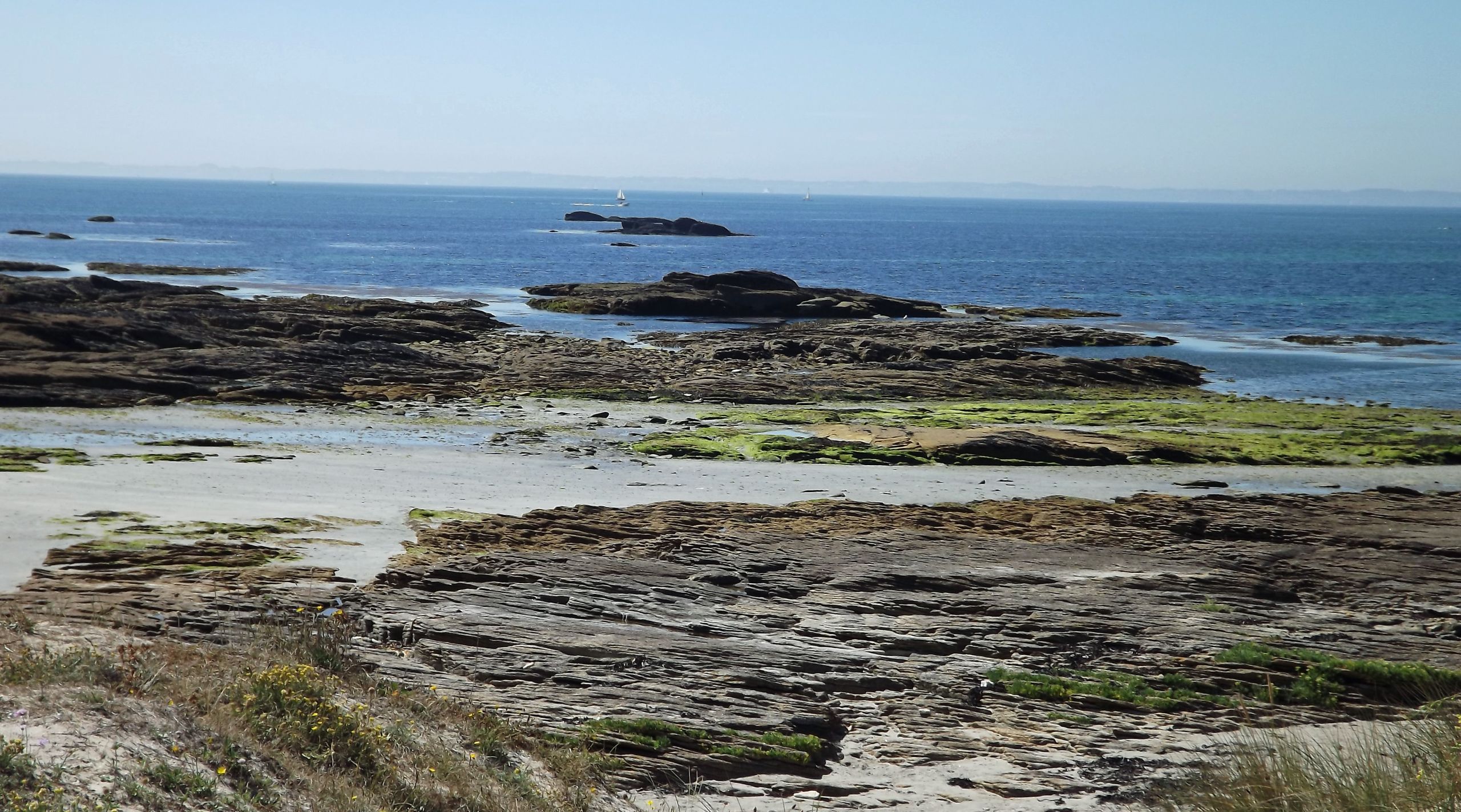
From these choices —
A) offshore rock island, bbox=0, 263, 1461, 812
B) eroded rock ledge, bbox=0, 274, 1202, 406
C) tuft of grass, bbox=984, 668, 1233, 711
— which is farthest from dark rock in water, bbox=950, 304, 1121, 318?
tuft of grass, bbox=984, 668, 1233, 711

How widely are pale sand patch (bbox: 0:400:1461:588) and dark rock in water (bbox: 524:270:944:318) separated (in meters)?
29.1

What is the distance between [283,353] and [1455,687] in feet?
107

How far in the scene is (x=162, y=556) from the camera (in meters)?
15.0

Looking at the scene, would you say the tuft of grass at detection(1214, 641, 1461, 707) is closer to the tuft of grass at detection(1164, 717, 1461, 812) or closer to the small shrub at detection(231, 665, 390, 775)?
the tuft of grass at detection(1164, 717, 1461, 812)

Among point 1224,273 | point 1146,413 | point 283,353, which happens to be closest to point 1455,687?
point 1146,413

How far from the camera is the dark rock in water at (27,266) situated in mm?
62219

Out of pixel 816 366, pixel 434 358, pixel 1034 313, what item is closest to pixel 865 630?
pixel 816 366

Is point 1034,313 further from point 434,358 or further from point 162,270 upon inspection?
point 162,270

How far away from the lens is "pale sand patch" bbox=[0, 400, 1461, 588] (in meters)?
18.3

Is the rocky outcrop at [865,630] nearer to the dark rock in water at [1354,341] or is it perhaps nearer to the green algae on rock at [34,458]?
the green algae on rock at [34,458]

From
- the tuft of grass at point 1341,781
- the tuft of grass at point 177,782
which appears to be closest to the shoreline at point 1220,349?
the tuft of grass at point 1341,781

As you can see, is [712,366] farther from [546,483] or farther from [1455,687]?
[1455,687]

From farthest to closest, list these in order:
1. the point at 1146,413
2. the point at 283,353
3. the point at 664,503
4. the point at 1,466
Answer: the point at 283,353, the point at 1146,413, the point at 1,466, the point at 664,503

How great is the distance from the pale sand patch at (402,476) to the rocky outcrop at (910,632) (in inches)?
104
